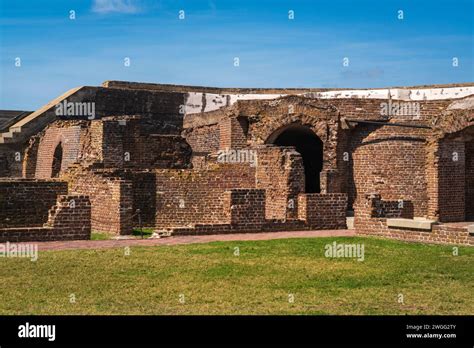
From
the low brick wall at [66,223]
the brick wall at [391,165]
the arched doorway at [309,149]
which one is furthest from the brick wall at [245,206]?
the arched doorway at [309,149]

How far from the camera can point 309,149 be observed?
29656 millimetres

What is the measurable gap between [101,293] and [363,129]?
16.7 metres

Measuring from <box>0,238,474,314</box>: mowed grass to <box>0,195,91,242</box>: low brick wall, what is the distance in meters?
2.11

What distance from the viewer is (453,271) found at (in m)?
12.7

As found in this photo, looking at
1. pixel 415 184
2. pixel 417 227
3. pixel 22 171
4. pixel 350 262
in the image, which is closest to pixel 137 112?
pixel 22 171

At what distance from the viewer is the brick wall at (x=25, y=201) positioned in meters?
20.3

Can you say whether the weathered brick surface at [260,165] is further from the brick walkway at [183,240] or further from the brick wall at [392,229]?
the brick walkway at [183,240]

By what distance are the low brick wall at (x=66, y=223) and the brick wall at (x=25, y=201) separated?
3.66m

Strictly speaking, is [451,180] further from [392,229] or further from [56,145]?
[56,145]

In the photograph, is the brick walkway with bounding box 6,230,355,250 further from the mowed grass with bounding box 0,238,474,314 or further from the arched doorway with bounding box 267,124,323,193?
the arched doorway with bounding box 267,124,323,193

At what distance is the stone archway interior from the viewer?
2883cm

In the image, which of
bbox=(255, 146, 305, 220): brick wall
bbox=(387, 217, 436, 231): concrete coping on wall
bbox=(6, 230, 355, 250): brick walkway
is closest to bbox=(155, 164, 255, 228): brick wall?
bbox=(255, 146, 305, 220): brick wall
